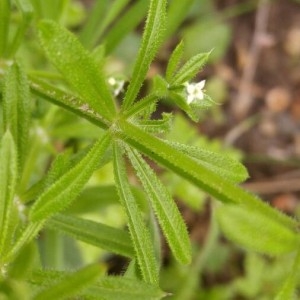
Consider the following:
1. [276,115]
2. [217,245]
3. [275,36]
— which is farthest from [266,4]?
[217,245]

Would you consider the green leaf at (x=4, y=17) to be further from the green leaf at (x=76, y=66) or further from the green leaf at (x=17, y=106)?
the green leaf at (x=76, y=66)

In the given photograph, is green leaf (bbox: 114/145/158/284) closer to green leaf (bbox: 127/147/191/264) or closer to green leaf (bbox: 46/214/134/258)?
green leaf (bbox: 127/147/191/264)

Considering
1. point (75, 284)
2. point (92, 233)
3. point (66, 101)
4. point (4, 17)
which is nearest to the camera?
point (75, 284)

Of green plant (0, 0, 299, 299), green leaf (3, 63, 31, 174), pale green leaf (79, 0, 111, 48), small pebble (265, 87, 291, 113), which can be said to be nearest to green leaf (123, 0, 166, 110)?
green plant (0, 0, 299, 299)

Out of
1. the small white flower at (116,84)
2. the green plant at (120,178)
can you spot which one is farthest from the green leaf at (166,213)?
the small white flower at (116,84)

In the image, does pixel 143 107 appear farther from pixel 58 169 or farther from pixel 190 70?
pixel 58 169

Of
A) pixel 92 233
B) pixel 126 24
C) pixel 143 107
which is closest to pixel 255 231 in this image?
pixel 143 107

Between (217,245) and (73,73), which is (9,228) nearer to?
(73,73)
